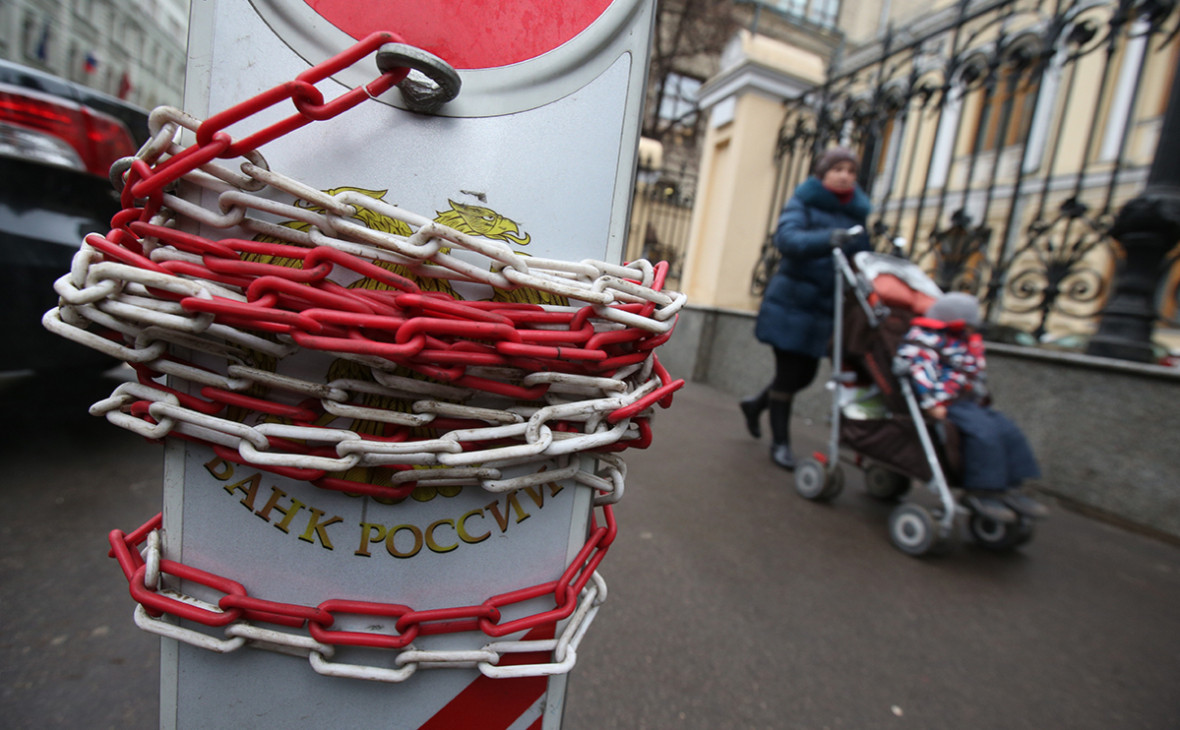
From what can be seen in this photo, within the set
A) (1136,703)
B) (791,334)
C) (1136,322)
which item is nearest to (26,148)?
(791,334)

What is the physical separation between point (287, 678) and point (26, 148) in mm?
2369

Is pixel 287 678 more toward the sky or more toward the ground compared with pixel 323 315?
more toward the ground

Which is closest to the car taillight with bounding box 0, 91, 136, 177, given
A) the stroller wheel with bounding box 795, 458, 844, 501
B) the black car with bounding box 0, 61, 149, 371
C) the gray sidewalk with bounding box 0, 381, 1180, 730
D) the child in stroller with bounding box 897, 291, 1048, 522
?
the black car with bounding box 0, 61, 149, 371

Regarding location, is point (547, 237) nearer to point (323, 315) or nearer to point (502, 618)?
point (323, 315)

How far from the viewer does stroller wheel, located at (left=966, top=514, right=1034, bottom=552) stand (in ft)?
7.93

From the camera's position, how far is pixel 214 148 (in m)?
0.44

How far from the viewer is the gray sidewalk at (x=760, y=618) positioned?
138 centimetres

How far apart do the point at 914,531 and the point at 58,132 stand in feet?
11.8

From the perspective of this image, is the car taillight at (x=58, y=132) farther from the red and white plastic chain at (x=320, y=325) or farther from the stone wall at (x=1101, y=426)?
the stone wall at (x=1101, y=426)

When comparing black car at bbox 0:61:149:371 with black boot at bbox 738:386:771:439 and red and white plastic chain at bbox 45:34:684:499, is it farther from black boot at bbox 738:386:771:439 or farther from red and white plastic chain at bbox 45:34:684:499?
black boot at bbox 738:386:771:439

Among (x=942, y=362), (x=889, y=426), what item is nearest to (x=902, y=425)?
(x=889, y=426)

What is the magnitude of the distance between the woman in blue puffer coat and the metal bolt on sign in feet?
9.40

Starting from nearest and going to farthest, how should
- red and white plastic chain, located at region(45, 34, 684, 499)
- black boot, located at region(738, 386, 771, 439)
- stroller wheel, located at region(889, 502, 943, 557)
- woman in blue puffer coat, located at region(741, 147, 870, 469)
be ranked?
red and white plastic chain, located at region(45, 34, 684, 499) → stroller wheel, located at region(889, 502, 943, 557) → woman in blue puffer coat, located at region(741, 147, 870, 469) → black boot, located at region(738, 386, 771, 439)

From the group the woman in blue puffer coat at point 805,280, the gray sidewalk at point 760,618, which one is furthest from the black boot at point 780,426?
the gray sidewalk at point 760,618
